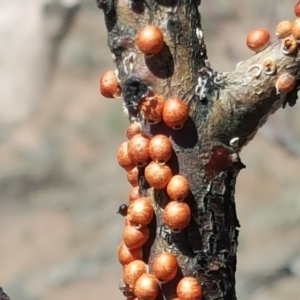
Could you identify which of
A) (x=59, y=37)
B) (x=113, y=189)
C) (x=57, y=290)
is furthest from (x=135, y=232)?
(x=113, y=189)

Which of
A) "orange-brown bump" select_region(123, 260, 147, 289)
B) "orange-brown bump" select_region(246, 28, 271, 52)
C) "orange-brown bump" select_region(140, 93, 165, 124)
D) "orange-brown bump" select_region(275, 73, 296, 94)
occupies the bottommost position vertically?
"orange-brown bump" select_region(123, 260, 147, 289)

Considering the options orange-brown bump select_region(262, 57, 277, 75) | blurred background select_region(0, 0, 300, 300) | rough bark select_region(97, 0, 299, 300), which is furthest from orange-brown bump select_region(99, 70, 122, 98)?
blurred background select_region(0, 0, 300, 300)

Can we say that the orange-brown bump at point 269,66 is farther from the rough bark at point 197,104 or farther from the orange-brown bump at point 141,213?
the orange-brown bump at point 141,213

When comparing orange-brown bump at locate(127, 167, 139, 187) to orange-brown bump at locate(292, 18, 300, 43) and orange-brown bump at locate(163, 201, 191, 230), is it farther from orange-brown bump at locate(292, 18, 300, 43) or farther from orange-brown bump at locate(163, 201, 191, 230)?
orange-brown bump at locate(292, 18, 300, 43)

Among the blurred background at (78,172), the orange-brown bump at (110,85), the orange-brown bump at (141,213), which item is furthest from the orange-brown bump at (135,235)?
the blurred background at (78,172)

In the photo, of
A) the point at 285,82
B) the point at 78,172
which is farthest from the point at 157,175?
the point at 78,172

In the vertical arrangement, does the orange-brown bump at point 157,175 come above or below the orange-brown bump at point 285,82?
below

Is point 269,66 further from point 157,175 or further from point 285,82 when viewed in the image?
point 157,175
